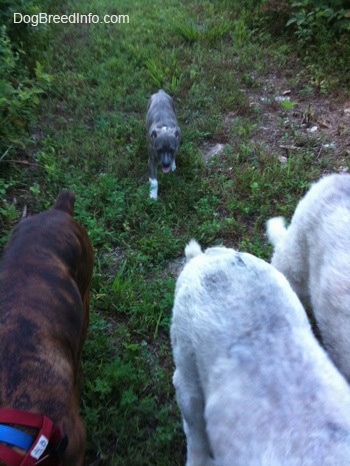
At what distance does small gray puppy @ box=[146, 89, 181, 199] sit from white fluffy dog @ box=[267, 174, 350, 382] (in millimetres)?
1843

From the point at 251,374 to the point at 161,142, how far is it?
325 centimetres

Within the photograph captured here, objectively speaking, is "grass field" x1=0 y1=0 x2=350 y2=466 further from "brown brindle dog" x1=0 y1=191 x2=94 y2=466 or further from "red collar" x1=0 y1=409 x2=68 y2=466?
"red collar" x1=0 y1=409 x2=68 y2=466

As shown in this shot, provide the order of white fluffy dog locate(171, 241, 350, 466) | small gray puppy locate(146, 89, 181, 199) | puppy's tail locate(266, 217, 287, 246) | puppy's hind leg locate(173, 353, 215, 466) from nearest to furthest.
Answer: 1. white fluffy dog locate(171, 241, 350, 466)
2. puppy's hind leg locate(173, 353, 215, 466)
3. puppy's tail locate(266, 217, 287, 246)
4. small gray puppy locate(146, 89, 181, 199)

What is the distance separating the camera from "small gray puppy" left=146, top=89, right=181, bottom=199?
4.89 meters

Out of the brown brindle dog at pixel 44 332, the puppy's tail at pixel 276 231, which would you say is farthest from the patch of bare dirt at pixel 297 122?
the brown brindle dog at pixel 44 332

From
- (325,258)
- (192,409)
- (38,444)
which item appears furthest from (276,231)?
(38,444)

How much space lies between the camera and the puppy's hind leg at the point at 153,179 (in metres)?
4.90

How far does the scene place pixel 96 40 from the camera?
7.80 m

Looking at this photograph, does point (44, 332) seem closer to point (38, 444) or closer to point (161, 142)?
point (38, 444)

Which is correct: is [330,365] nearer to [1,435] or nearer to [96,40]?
[1,435]

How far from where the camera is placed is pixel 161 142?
4.88 metres

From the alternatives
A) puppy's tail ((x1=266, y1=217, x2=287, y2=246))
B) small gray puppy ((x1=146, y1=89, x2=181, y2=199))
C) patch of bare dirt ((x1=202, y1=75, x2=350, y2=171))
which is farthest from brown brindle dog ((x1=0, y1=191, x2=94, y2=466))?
patch of bare dirt ((x1=202, y1=75, x2=350, y2=171))

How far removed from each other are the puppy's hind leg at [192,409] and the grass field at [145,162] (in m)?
0.40

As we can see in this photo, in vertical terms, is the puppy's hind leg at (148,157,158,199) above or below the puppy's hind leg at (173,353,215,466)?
above
